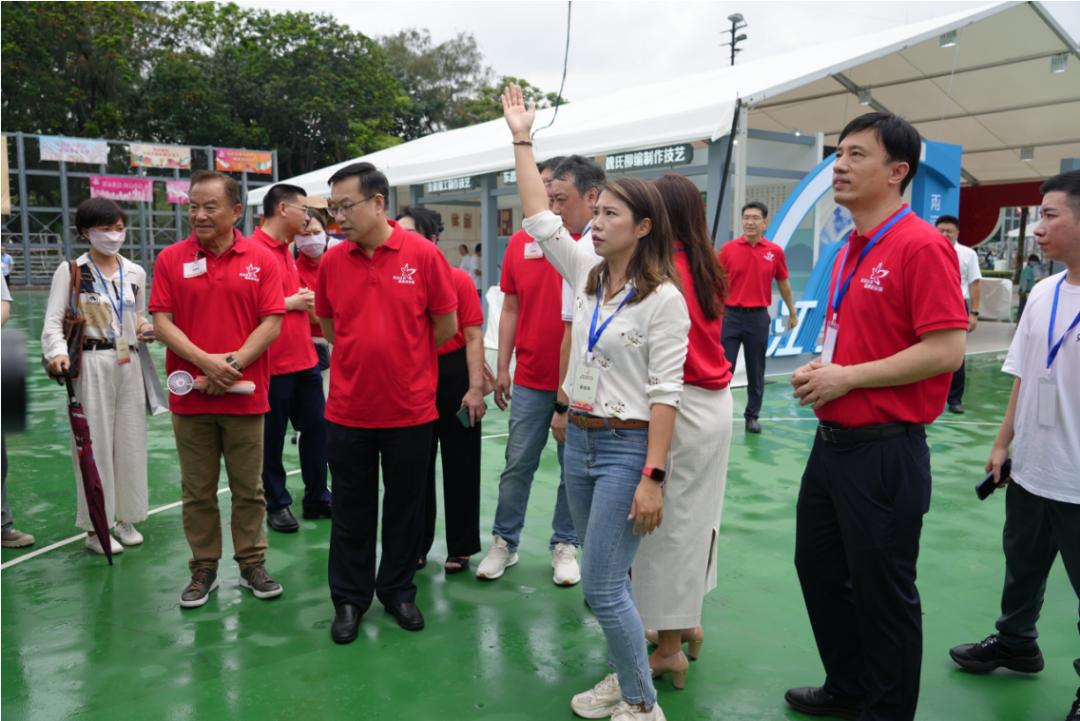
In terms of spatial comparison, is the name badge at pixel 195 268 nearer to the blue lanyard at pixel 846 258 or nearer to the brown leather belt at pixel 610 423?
the brown leather belt at pixel 610 423

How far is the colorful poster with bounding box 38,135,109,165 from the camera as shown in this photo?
77.4 feet

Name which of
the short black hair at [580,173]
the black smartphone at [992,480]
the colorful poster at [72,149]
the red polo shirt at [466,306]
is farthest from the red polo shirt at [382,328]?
the colorful poster at [72,149]

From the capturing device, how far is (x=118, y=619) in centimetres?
331

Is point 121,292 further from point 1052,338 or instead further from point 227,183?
point 1052,338

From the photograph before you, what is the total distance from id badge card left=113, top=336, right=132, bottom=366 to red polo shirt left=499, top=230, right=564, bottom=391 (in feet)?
6.46

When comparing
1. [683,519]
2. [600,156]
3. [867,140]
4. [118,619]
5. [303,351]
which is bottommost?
[118,619]

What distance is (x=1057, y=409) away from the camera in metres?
2.61

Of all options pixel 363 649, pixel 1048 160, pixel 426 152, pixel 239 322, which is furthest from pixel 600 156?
pixel 1048 160

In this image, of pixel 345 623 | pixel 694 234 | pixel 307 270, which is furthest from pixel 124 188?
pixel 694 234

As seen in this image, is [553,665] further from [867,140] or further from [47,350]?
[47,350]

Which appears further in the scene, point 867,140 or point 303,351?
point 303,351

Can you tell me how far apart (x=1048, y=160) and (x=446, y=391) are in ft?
50.2

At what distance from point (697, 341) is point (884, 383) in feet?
2.03

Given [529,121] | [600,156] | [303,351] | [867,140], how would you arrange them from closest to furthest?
[867,140], [529,121], [303,351], [600,156]
